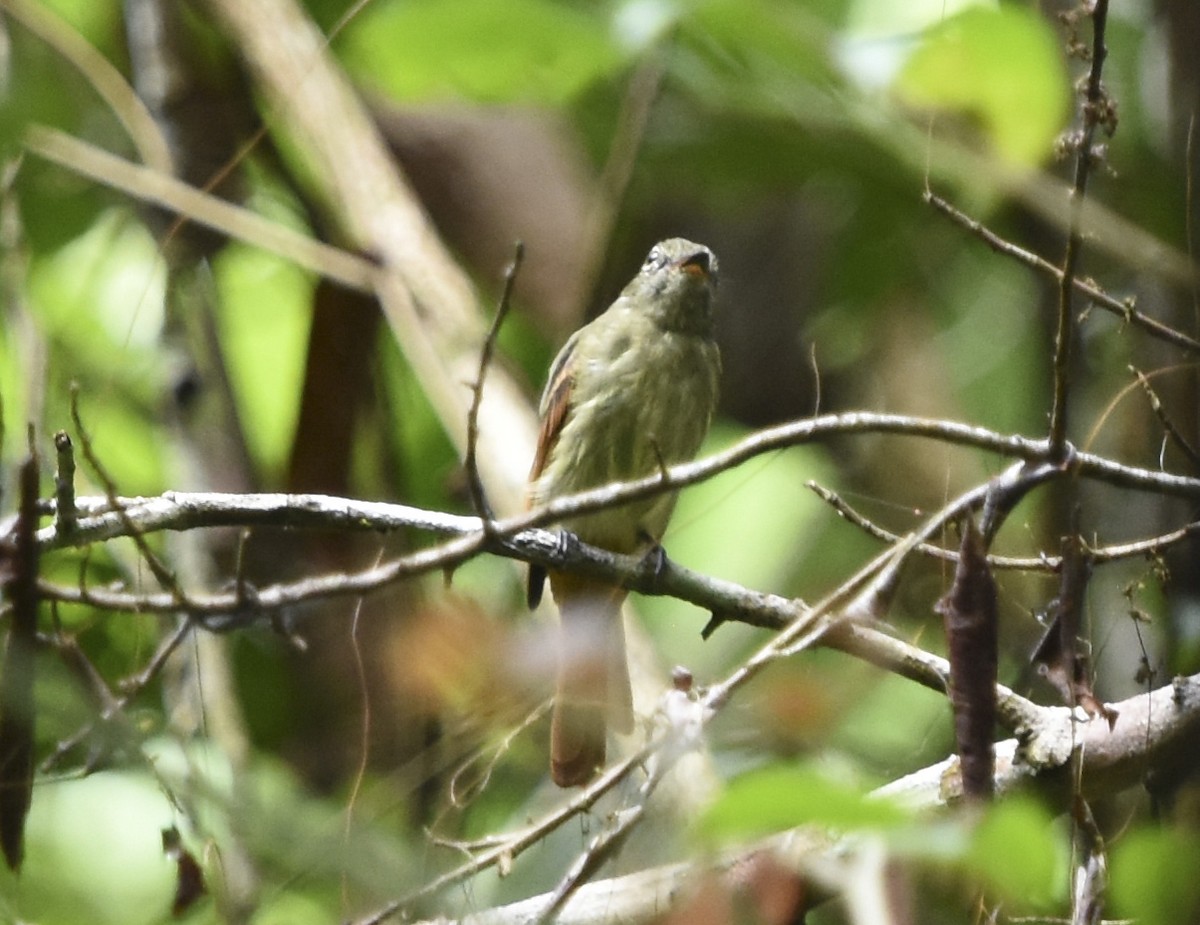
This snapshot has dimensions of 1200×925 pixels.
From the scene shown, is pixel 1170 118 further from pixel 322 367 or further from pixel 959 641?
pixel 959 641

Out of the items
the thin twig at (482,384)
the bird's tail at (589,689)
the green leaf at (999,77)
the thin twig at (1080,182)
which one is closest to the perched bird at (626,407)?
the bird's tail at (589,689)

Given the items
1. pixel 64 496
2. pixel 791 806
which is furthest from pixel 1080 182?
pixel 64 496

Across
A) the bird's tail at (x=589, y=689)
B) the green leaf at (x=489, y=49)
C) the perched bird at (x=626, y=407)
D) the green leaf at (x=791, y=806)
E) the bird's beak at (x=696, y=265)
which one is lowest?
the green leaf at (x=791, y=806)

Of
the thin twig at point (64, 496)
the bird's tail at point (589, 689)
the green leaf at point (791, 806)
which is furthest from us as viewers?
the bird's tail at point (589, 689)

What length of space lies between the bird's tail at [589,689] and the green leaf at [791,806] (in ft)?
3.24

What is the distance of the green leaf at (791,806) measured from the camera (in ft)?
3.64

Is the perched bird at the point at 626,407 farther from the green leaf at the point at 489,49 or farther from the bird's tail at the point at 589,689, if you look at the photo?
the green leaf at the point at 489,49

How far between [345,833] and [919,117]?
11.0ft

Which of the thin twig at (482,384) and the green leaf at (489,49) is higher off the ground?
the green leaf at (489,49)

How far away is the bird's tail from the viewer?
2.43 metres

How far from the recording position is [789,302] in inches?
234

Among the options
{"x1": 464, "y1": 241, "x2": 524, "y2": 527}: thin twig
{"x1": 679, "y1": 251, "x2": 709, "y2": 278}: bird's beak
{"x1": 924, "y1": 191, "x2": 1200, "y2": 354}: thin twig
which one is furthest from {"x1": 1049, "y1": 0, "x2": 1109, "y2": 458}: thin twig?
{"x1": 679, "y1": 251, "x2": 709, "y2": 278}: bird's beak

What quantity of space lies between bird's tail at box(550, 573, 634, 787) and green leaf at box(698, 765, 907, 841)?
0.99 m

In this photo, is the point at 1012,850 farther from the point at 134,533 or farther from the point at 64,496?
the point at 64,496
